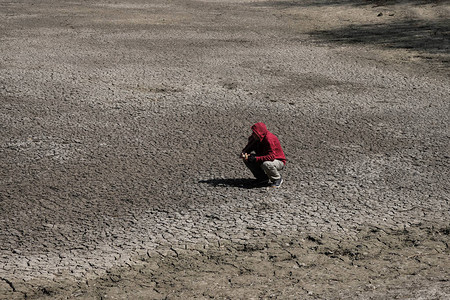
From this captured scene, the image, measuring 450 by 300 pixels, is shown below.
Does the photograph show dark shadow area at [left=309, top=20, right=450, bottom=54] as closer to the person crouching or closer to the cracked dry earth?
the cracked dry earth

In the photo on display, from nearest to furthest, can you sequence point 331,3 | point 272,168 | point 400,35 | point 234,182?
point 272,168, point 234,182, point 400,35, point 331,3

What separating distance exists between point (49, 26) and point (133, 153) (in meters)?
9.12

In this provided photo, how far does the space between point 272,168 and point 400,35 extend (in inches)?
358

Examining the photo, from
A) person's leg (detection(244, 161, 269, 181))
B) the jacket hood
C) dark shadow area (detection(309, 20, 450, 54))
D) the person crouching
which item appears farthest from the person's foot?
dark shadow area (detection(309, 20, 450, 54))

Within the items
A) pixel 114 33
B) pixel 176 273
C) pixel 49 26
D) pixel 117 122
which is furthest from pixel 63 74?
pixel 176 273

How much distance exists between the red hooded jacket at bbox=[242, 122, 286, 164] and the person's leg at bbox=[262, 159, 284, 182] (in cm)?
5

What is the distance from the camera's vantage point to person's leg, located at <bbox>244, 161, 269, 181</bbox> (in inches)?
253

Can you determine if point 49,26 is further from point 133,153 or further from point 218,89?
point 133,153

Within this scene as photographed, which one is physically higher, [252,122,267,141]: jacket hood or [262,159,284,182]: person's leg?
[252,122,267,141]: jacket hood

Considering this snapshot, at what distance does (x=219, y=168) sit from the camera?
691 cm

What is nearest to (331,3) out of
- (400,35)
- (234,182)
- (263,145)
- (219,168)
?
(400,35)

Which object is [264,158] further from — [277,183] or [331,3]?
[331,3]

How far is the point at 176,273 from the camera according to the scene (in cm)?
477

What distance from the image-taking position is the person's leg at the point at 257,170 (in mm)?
6414
